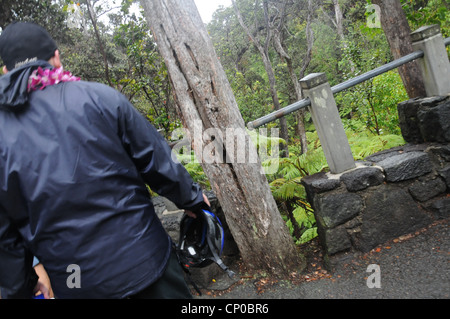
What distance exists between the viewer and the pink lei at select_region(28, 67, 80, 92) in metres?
1.65

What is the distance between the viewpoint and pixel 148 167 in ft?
6.06

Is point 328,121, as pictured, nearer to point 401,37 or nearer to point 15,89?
point 401,37

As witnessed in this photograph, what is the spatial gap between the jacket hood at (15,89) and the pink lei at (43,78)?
0.10 feet

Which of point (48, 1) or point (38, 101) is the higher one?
point (48, 1)

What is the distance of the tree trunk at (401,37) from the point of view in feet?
15.1

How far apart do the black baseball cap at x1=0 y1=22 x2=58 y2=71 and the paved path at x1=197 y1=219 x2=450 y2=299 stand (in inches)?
96.7

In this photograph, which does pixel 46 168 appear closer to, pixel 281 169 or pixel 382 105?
pixel 281 169

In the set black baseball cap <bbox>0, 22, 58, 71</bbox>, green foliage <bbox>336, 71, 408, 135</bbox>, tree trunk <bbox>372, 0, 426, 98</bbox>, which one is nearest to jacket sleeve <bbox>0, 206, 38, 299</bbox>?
black baseball cap <bbox>0, 22, 58, 71</bbox>

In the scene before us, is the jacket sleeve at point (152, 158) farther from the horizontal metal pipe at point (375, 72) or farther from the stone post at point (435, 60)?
the stone post at point (435, 60)

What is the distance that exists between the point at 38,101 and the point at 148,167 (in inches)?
22.9

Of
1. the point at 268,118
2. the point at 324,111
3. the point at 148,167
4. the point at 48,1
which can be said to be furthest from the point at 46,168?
the point at 48,1

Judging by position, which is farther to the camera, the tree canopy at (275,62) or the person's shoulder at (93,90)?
the tree canopy at (275,62)

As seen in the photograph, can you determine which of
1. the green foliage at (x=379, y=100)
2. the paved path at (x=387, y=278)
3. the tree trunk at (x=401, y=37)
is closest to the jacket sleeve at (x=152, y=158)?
the paved path at (x=387, y=278)

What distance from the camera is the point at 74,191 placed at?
5.20 ft
